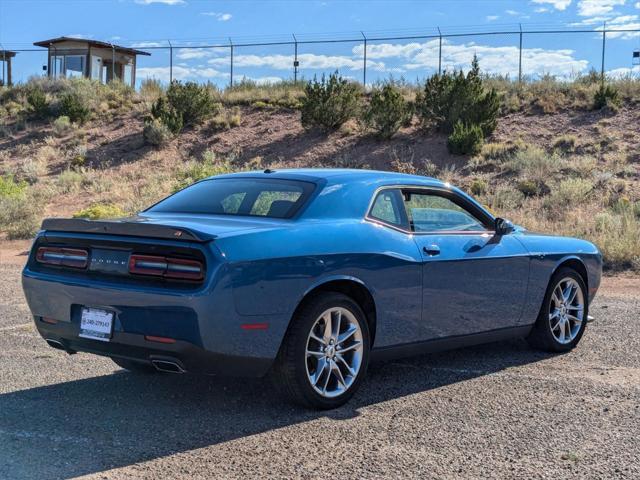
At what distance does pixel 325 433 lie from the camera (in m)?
4.84

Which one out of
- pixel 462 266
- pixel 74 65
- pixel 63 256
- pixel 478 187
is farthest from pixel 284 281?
pixel 74 65

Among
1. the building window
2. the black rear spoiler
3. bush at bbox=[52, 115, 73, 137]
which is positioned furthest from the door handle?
the building window

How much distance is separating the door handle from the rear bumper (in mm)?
1523

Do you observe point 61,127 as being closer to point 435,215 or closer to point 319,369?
point 435,215

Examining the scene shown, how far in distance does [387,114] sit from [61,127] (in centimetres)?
1398

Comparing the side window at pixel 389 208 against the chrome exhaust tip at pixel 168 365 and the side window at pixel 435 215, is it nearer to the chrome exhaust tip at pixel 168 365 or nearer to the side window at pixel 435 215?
the side window at pixel 435 215

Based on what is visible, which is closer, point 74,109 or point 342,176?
point 342,176

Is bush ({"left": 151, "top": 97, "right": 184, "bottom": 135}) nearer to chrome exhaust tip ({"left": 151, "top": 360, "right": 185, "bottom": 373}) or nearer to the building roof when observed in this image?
the building roof

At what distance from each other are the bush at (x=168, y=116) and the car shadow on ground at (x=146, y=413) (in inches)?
994

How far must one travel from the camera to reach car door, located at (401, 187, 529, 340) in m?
5.88

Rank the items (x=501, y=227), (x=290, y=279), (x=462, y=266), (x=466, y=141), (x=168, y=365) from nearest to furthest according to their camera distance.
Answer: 1. (x=168, y=365)
2. (x=290, y=279)
3. (x=462, y=266)
4. (x=501, y=227)
5. (x=466, y=141)

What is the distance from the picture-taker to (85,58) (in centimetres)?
3994

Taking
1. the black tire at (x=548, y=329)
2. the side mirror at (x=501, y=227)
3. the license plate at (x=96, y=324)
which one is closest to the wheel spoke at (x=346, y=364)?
the license plate at (x=96, y=324)

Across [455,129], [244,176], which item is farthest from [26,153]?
[244,176]
